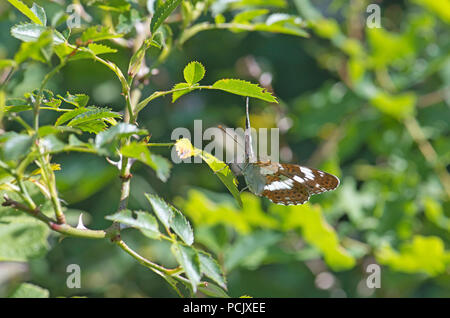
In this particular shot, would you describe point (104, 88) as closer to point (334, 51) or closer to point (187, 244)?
point (334, 51)

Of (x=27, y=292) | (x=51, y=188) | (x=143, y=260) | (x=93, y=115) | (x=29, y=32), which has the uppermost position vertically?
(x=29, y=32)

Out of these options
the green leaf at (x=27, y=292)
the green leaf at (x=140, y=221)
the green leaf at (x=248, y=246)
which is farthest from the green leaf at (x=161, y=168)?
the green leaf at (x=248, y=246)

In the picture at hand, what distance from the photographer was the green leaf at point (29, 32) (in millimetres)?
Answer: 688

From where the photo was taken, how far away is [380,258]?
1458 millimetres

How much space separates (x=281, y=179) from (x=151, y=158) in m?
0.52

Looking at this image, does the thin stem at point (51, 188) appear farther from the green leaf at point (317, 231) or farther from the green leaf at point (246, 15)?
the green leaf at point (317, 231)

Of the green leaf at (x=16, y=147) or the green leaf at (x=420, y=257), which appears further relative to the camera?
the green leaf at (x=420, y=257)

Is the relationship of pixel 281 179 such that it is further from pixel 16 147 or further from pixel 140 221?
pixel 16 147

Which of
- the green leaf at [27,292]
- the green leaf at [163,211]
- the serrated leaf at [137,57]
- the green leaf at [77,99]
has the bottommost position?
the green leaf at [27,292]

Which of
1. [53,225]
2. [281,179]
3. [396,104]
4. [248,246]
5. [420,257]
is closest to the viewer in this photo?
[53,225]

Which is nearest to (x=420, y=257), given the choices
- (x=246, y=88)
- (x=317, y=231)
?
(x=317, y=231)

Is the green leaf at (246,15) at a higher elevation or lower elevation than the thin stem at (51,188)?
higher

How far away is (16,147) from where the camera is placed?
59 cm

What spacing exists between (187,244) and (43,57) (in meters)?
0.32
